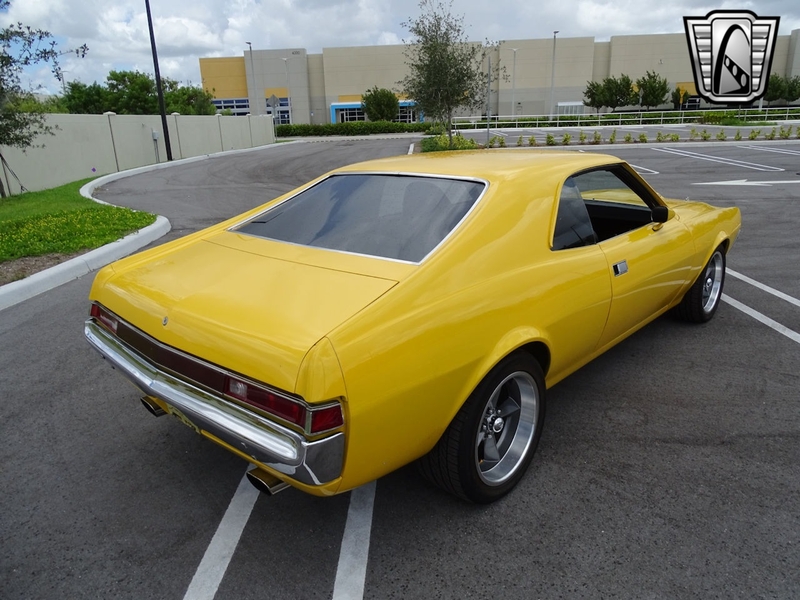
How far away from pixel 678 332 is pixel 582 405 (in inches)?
62.1

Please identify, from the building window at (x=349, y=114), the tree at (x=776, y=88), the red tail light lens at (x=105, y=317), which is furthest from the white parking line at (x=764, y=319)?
the building window at (x=349, y=114)

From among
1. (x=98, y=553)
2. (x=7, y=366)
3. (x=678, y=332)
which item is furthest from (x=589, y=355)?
(x=7, y=366)

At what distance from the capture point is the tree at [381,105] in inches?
1906

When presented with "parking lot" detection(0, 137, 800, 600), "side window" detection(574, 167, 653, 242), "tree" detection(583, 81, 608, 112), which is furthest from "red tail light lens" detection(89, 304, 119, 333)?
"tree" detection(583, 81, 608, 112)

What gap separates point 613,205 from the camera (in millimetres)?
4109

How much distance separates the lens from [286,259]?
2564 mm

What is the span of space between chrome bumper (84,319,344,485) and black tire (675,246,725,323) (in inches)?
141

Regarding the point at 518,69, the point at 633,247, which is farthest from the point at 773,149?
the point at 518,69

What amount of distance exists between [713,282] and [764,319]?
1.75ft

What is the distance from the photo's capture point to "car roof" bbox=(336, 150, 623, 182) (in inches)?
111

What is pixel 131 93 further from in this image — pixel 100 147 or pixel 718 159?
pixel 718 159

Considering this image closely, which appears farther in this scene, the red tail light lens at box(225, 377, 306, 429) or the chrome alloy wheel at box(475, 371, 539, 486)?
the chrome alloy wheel at box(475, 371, 539, 486)

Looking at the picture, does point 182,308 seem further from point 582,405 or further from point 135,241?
point 135,241

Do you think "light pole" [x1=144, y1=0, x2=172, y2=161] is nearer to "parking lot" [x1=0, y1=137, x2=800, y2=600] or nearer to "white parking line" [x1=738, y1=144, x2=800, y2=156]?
"parking lot" [x1=0, y1=137, x2=800, y2=600]
